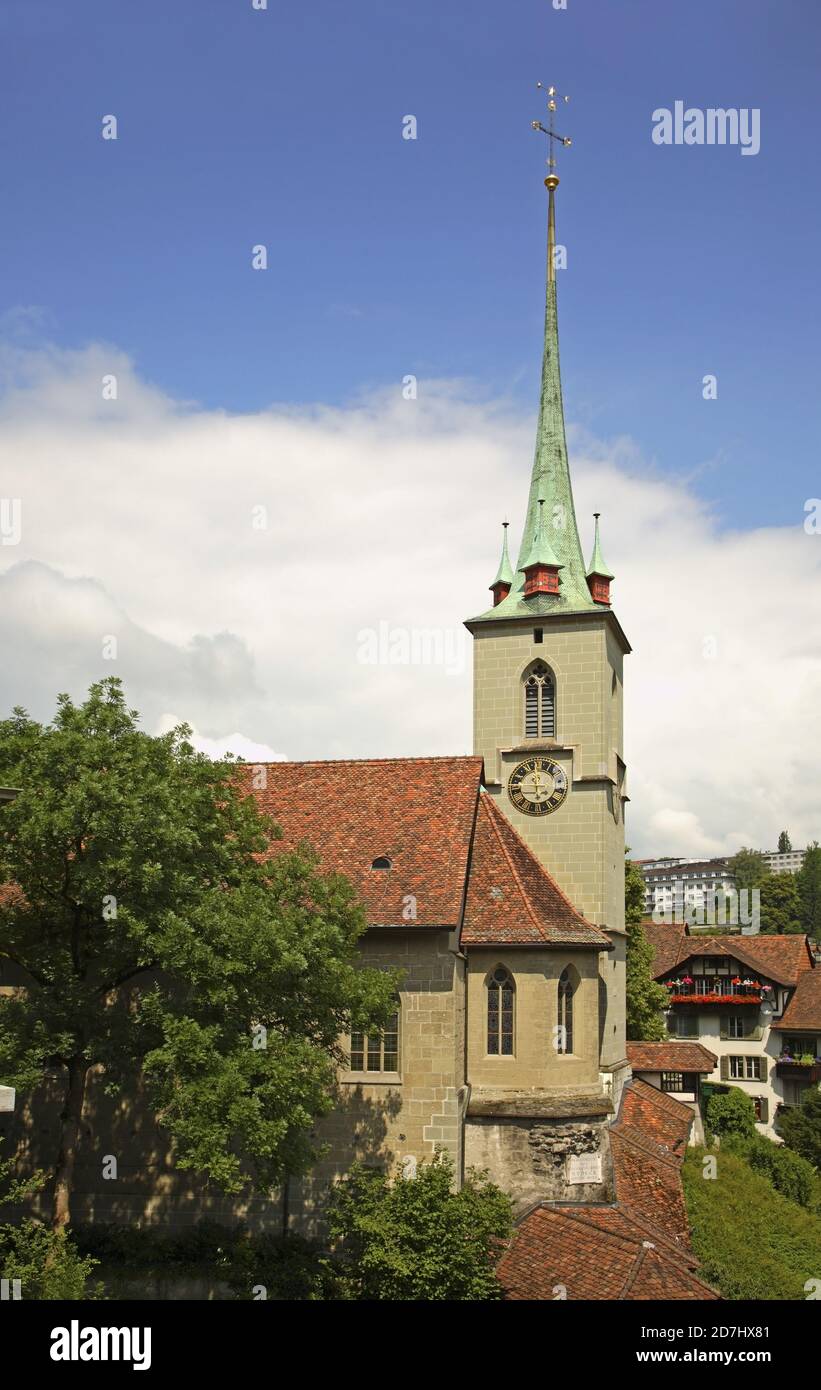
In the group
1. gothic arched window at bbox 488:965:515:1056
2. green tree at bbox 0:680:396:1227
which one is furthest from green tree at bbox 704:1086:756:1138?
green tree at bbox 0:680:396:1227

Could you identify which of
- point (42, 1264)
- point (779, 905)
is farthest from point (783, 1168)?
point (779, 905)

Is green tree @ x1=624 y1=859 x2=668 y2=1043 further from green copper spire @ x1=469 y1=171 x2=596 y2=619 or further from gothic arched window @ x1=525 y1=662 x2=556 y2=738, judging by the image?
green copper spire @ x1=469 y1=171 x2=596 y2=619

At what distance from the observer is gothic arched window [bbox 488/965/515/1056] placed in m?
30.7

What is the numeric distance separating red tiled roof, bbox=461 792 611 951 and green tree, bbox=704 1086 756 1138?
27666mm

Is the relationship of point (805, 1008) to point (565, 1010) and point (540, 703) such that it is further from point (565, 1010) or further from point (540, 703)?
point (565, 1010)

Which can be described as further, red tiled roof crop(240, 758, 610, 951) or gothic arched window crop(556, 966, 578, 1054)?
gothic arched window crop(556, 966, 578, 1054)

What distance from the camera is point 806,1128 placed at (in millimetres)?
51156

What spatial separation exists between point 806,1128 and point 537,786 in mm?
25561

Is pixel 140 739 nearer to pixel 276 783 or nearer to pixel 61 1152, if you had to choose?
pixel 61 1152

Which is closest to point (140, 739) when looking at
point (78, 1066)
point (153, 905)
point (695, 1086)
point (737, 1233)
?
point (153, 905)

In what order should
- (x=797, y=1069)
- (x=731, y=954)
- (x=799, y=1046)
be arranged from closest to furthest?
(x=797, y=1069) → (x=799, y=1046) → (x=731, y=954)

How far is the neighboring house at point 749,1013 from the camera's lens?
197 ft

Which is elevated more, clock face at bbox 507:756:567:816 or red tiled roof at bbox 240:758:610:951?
clock face at bbox 507:756:567:816
